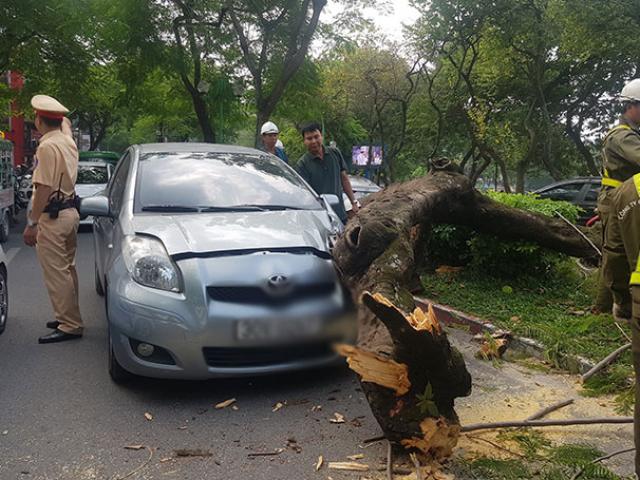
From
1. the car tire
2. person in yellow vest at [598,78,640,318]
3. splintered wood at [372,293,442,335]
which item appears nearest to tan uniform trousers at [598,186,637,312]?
person in yellow vest at [598,78,640,318]

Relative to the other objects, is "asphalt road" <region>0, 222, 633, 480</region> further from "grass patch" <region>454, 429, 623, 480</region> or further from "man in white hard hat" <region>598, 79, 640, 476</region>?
"man in white hard hat" <region>598, 79, 640, 476</region>

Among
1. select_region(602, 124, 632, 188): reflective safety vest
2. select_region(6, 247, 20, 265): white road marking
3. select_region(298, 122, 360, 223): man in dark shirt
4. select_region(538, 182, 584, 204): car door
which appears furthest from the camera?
select_region(538, 182, 584, 204): car door

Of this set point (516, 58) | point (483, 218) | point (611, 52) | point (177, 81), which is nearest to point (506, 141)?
point (516, 58)

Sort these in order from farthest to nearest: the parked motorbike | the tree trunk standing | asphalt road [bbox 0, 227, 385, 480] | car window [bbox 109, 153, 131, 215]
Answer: the tree trunk standing, the parked motorbike, car window [bbox 109, 153, 131, 215], asphalt road [bbox 0, 227, 385, 480]

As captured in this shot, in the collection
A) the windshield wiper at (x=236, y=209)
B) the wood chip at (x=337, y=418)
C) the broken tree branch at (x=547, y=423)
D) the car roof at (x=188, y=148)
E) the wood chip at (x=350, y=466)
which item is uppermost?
the car roof at (x=188, y=148)

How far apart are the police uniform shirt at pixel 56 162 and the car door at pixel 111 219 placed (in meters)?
0.40

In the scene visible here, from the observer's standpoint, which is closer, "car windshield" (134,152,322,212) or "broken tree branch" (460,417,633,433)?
"broken tree branch" (460,417,633,433)

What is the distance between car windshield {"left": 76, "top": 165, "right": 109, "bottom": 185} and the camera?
1390 cm

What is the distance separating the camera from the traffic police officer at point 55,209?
4984 millimetres

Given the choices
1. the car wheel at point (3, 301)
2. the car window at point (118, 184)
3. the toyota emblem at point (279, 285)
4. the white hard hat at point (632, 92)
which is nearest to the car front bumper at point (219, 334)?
the toyota emblem at point (279, 285)

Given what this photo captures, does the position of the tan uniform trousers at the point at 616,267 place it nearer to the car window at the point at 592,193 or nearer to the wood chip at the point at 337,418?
the wood chip at the point at 337,418

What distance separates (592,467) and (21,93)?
1903cm

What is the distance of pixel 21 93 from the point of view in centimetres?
1836

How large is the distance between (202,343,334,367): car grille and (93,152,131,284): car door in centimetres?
129
